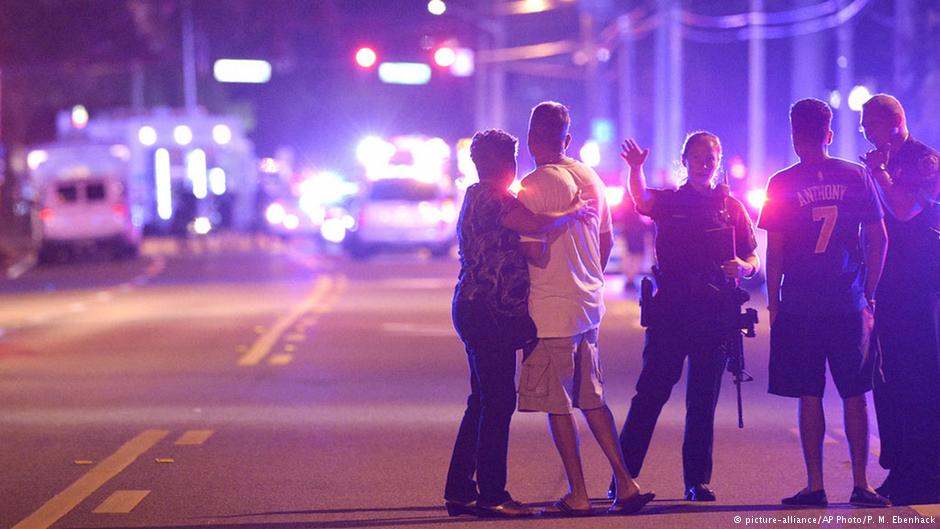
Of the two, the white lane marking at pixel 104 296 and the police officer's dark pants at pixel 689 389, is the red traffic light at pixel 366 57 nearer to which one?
the white lane marking at pixel 104 296

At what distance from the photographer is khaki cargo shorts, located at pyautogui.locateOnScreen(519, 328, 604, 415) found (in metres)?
7.31

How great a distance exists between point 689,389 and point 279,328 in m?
11.0

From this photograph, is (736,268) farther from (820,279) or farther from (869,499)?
(869,499)

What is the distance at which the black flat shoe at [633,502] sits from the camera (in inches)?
293

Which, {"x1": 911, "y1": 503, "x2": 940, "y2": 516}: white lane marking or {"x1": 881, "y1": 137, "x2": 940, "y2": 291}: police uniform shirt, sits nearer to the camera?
{"x1": 911, "y1": 503, "x2": 940, "y2": 516}: white lane marking

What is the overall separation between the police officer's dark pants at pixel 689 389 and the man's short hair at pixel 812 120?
1.10 m

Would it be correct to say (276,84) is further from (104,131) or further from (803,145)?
(803,145)

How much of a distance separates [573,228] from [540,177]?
29cm

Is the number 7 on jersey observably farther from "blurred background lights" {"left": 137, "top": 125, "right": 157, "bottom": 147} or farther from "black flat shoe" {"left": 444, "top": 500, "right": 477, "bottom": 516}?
"blurred background lights" {"left": 137, "top": 125, "right": 157, "bottom": 147}

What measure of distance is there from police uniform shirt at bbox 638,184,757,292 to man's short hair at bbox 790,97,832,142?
48 cm

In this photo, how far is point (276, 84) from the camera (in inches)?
3430

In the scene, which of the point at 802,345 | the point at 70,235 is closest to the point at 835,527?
the point at 802,345

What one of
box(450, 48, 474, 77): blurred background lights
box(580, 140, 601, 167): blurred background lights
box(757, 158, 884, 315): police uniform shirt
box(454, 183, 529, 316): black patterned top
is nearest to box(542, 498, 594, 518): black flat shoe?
box(454, 183, 529, 316): black patterned top

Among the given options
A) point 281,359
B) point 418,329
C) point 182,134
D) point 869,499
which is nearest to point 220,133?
point 182,134
